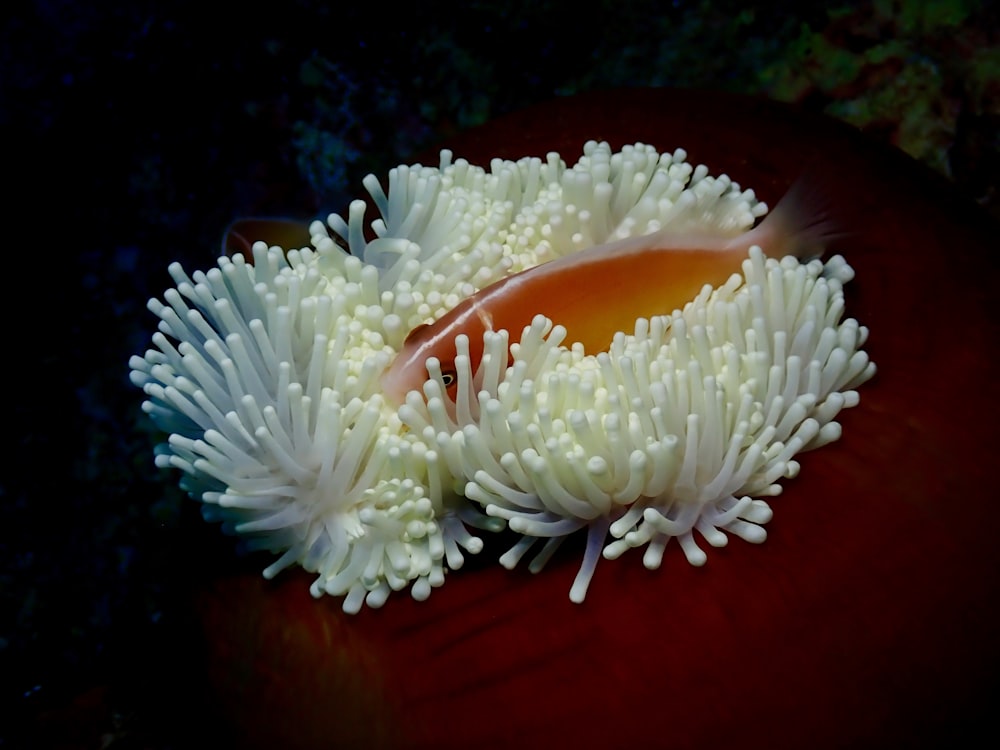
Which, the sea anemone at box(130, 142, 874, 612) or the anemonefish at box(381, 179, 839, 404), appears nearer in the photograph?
the sea anemone at box(130, 142, 874, 612)

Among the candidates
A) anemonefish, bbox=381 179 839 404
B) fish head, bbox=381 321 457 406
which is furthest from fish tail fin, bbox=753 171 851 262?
fish head, bbox=381 321 457 406

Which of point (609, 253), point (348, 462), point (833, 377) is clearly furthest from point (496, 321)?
point (833, 377)

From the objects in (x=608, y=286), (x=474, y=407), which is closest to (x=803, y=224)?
(x=608, y=286)

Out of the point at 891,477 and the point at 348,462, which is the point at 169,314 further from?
the point at 891,477

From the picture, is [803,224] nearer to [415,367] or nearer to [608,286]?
[608,286]

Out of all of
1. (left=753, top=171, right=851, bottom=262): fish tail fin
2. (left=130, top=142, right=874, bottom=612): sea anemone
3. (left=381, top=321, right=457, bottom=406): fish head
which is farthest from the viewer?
(left=753, top=171, right=851, bottom=262): fish tail fin

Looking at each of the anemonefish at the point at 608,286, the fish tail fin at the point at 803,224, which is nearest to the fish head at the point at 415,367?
the anemonefish at the point at 608,286

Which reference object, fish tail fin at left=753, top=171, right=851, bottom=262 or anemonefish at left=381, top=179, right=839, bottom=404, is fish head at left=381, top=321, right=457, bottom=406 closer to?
anemonefish at left=381, top=179, right=839, bottom=404

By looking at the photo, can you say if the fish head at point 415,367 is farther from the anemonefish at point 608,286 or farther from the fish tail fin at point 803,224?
the fish tail fin at point 803,224
